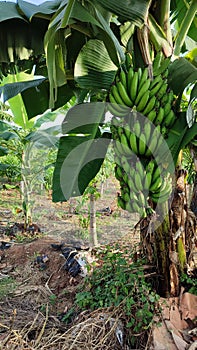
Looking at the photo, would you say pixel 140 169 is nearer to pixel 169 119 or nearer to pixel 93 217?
pixel 169 119

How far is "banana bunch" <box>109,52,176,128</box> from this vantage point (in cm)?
92

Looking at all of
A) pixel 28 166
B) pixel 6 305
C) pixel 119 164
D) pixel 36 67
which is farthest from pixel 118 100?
pixel 28 166

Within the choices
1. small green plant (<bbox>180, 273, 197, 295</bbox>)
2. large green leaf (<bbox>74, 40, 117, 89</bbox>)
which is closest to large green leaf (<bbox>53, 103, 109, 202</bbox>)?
large green leaf (<bbox>74, 40, 117, 89</bbox>)

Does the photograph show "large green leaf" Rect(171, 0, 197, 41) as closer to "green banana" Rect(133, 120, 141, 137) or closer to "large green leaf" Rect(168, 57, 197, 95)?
"large green leaf" Rect(168, 57, 197, 95)

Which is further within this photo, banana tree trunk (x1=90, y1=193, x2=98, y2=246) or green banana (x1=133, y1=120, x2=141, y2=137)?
banana tree trunk (x1=90, y1=193, x2=98, y2=246)

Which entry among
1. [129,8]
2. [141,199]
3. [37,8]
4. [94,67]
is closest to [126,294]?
[141,199]

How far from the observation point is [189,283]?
1.33 meters

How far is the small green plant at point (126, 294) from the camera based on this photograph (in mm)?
1188

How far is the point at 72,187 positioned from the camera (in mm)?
1216

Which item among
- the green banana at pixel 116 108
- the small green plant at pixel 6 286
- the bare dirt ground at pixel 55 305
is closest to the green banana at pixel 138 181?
the green banana at pixel 116 108

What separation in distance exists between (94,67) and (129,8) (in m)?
0.24

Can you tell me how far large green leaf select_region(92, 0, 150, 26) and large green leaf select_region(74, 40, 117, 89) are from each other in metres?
0.16

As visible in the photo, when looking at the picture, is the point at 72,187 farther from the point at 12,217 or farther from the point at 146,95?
the point at 12,217

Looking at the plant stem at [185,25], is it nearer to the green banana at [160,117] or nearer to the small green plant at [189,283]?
the green banana at [160,117]
